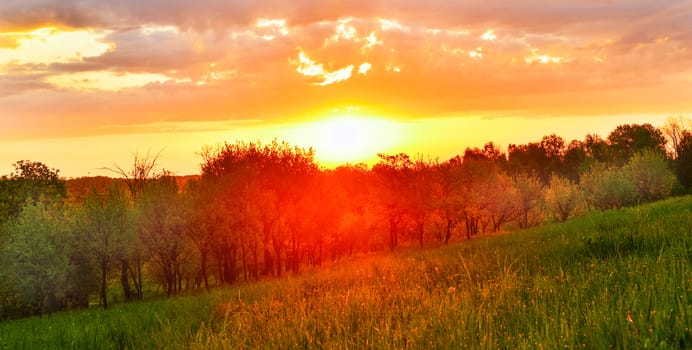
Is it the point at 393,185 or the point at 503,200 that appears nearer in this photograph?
the point at 393,185

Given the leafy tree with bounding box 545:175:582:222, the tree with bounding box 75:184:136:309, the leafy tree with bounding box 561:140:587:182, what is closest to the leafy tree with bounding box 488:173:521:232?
the leafy tree with bounding box 545:175:582:222

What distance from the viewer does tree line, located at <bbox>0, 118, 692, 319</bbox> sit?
158 feet

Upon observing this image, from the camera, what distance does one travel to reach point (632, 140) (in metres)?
122

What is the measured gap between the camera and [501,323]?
6.41m

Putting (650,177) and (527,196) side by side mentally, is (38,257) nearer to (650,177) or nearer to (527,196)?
(527,196)

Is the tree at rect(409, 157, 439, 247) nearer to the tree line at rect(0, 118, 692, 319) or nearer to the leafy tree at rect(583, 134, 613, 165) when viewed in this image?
the tree line at rect(0, 118, 692, 319)

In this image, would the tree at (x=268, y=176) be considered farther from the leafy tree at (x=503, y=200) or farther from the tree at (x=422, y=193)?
the leafy tree at (x=503, y=200)

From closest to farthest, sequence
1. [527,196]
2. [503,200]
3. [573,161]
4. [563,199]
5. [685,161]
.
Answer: [563,199] → [503,200] → [527,196] → [685,161] → [573,161]

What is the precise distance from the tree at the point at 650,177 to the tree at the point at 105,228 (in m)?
79.9

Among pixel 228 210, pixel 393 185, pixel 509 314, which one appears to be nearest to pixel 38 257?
pixel 228 210

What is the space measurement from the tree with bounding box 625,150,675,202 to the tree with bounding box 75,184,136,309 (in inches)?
3147

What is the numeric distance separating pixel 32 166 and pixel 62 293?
24620 millimetres

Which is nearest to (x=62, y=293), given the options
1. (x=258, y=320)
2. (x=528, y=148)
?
(x=258, y=320)

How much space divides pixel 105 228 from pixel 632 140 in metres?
129
